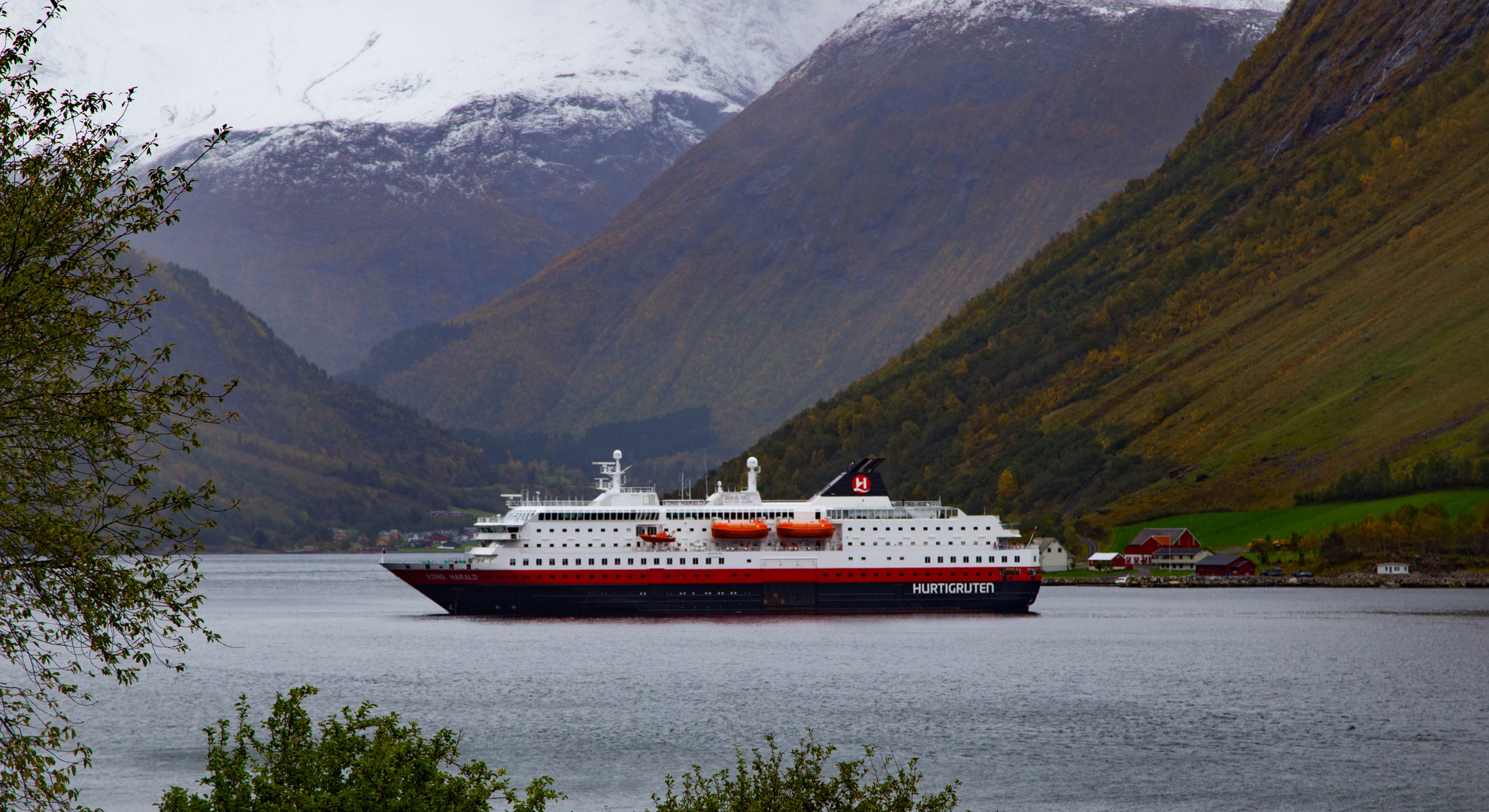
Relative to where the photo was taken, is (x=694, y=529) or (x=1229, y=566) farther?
(x=1229, y=566)

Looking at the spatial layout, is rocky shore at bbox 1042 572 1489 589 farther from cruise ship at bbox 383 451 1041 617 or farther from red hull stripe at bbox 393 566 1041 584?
red hull stripe at bbox 393 566 1041 584

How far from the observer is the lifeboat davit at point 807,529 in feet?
303

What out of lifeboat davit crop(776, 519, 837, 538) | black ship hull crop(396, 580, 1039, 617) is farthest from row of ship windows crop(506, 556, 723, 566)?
lifeboat davit crop(776, 519, 837, 538)

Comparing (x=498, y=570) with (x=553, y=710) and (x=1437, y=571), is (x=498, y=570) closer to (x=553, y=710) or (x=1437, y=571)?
(x=553, y=710)

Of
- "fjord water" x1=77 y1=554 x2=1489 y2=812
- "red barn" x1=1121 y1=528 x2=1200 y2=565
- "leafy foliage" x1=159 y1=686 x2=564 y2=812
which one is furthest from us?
"red barn" x1=1121 y1=528 x2=1200 y2=565

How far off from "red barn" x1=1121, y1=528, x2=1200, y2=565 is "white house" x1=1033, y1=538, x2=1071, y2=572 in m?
6.68

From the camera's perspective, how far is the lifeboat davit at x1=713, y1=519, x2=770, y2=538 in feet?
305

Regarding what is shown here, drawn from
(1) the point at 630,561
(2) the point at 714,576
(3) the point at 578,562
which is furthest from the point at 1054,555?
(3) the point at 578,562

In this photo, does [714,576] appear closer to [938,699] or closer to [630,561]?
[630,561]

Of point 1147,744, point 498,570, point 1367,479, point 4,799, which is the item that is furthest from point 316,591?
point 4,799

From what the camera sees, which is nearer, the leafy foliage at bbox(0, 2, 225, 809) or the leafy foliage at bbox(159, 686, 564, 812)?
the leafy foliage at bbox(0, 2, 225, 809)

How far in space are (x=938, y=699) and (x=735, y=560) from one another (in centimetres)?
3597

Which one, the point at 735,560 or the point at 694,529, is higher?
the point at 694,529

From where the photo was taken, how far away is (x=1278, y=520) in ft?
500
